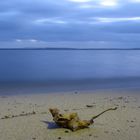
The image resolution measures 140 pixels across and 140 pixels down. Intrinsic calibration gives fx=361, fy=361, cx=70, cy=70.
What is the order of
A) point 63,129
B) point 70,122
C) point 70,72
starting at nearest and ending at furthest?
point 70,122 → point 63,129 → point 70,72

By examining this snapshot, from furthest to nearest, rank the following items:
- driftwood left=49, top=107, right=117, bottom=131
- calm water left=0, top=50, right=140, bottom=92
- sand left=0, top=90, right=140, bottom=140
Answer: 1. calm water left=0, top=50, right=140, bottom=92
2. driftwood left=49, top=107, right=117, bottom=131
3. sand left=0, top=90, right=140, bottom=140

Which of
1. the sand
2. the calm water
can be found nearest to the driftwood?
the sand

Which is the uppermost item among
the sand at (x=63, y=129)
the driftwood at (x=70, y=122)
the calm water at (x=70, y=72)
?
the calm water at (x=70, y=72)

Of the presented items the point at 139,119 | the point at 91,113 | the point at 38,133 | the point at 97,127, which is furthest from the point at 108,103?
the point at 38,133

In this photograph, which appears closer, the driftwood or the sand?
the sand

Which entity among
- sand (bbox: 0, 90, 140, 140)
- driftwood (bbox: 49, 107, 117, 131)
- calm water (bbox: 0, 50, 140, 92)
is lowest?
sand (bbox: 0, 90, 140, 140)

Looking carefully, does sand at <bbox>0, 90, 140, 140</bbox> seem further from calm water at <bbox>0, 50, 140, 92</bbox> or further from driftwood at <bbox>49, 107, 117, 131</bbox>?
calm water at <bbox>0, 50, 140, 92</bbox>

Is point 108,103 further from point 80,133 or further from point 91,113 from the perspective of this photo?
point 80,133

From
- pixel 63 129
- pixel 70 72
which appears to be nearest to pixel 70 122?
pixel 63 129

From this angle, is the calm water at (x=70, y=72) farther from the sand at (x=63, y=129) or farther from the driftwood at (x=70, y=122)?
the driftwood at (x=70, y=122)

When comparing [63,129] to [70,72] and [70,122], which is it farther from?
[70,72]

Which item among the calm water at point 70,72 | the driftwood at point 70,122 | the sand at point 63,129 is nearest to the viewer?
the sand at point 63,129

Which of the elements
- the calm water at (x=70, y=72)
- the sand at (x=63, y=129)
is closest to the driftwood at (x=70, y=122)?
the sand at (x=63, y=129)

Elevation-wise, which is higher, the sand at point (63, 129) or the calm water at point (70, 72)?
the calm water at point (70, 72)
